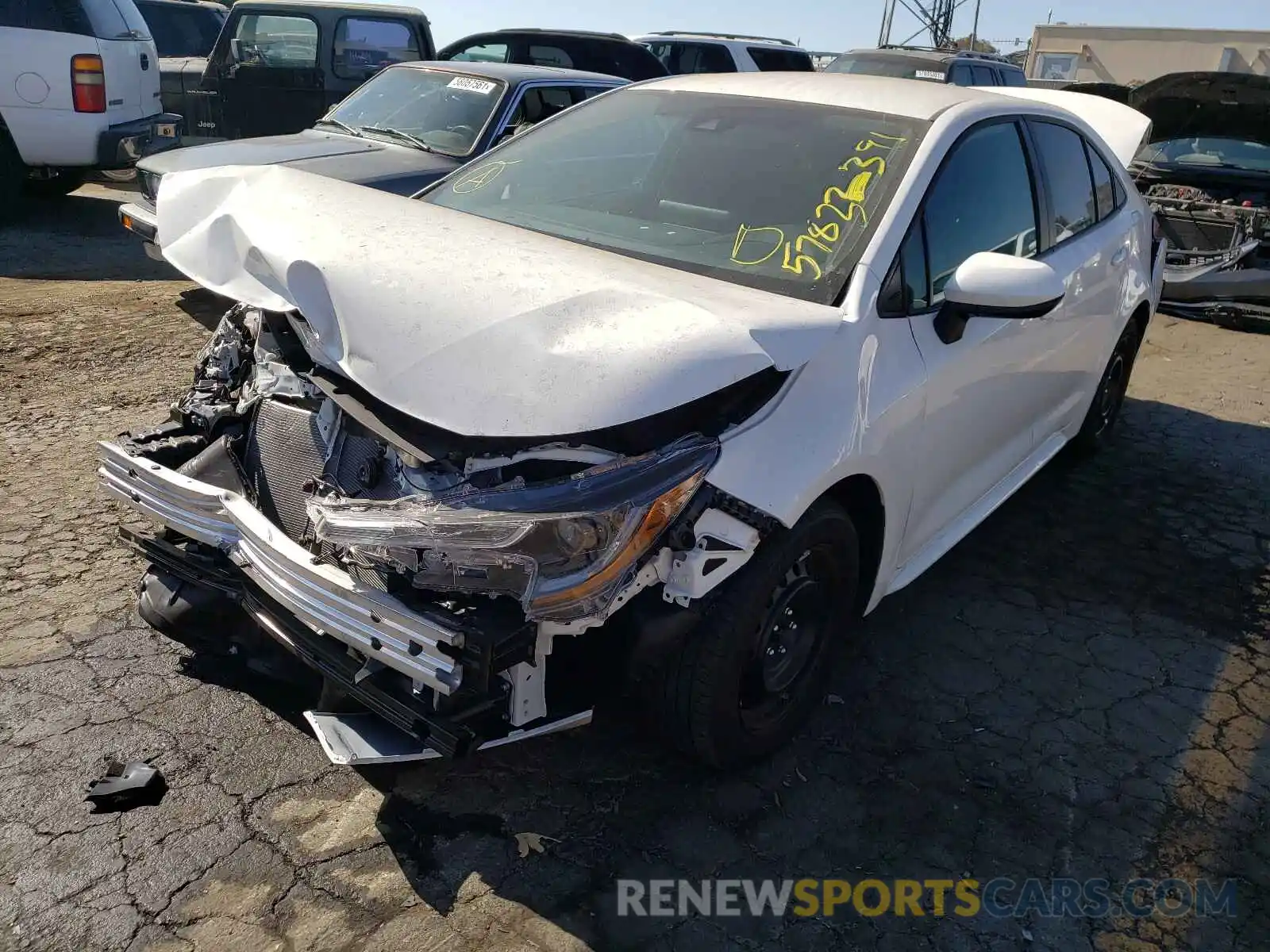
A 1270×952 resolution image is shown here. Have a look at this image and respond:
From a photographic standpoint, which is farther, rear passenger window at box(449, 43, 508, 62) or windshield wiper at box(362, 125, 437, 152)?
rear passenger window at box(449, 43, 508, 62)

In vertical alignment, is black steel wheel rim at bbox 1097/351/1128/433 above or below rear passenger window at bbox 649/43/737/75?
below

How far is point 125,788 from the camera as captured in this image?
2643mm

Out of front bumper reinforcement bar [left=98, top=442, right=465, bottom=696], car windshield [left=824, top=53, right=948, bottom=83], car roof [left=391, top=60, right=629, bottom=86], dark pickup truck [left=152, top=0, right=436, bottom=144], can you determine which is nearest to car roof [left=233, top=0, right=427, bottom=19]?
dark pickup truck [left=152, top=0, right=436, bottom=144]

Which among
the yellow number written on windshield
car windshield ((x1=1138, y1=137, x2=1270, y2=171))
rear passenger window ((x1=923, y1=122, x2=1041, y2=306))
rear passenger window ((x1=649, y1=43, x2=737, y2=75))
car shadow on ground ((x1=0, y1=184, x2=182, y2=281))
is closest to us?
the yellow number written on windshield

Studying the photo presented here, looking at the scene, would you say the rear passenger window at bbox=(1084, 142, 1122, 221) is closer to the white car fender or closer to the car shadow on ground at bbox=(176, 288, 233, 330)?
the white car fender

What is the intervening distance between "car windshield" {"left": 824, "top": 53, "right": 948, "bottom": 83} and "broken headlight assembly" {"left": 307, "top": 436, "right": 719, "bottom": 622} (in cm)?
1081

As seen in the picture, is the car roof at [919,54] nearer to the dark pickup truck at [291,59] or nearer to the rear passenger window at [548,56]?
the rear passenger window at [548,56]

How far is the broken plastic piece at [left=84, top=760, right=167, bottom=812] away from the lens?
2617 mm

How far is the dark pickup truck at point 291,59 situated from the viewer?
9367 mm

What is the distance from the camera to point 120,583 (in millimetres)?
3590

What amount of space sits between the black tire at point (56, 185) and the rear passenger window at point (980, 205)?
28.2 feet

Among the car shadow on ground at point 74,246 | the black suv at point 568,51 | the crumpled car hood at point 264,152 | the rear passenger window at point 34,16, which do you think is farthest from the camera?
the black suv at point 568,51

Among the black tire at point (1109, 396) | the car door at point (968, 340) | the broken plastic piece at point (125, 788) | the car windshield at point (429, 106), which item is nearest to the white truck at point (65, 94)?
the car windshield at point (429, 106)

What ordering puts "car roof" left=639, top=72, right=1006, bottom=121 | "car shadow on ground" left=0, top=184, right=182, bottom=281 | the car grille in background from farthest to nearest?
the car grille in background < "car shadow on ground" left=0, top=184, right=182, bottom=281 < "car roof" left=639, top=72, right=1006, bottom=121
